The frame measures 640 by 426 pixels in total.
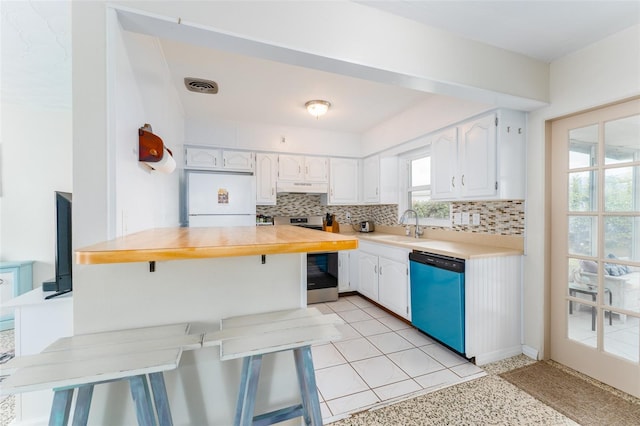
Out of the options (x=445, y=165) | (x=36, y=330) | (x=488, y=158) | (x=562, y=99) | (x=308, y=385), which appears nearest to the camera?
(x=308, y=385)

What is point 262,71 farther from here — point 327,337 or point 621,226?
point 621,226

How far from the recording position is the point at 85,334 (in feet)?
3.64

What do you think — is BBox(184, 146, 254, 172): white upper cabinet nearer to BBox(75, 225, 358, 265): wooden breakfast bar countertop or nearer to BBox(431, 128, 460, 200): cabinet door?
BBox(431, 128, 460, 200): cabinet door

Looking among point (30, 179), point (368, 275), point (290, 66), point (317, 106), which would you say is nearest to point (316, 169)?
point (317, 106)

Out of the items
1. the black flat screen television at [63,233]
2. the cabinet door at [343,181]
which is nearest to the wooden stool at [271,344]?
the black flat screen television at [63,233]

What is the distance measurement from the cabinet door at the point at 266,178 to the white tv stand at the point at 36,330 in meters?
2.37

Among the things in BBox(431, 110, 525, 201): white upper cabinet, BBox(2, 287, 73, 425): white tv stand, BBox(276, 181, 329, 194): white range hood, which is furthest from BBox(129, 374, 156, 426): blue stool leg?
BBox(276, 181, 329, 194): white range hood

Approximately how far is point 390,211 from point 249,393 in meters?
3.42

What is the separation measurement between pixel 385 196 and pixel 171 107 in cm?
277

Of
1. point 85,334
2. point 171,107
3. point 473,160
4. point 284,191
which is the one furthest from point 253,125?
point 85,334

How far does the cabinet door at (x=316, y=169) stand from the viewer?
392cm

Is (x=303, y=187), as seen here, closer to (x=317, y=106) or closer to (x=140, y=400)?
(x=317, y=106)

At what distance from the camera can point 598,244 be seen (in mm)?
1956

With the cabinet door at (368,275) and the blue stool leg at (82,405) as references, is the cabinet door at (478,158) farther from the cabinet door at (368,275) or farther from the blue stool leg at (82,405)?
the blue stool leg at (82,405)
